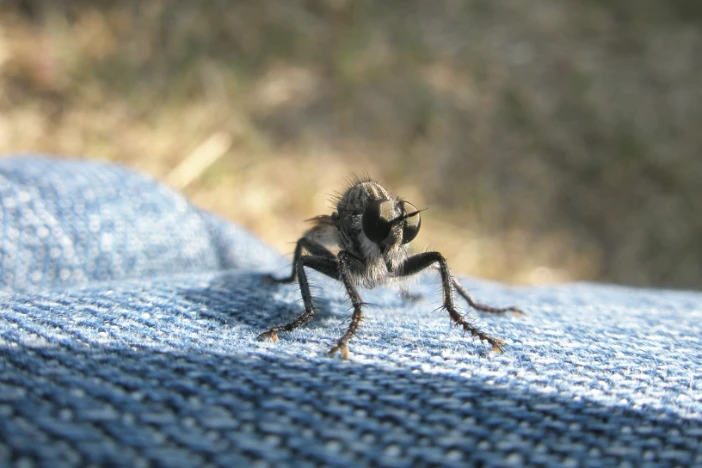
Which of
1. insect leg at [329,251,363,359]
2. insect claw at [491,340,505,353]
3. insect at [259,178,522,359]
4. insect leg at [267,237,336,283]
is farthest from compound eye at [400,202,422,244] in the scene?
insect claw at [491,340,505,353]

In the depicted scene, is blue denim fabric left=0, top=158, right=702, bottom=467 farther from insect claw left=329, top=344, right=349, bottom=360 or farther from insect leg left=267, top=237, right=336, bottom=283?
insect leg left=267, top=237, right=336, bottom=283

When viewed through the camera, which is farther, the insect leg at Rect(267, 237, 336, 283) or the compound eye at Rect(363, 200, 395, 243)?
the insect leg at Rect(267, 237, 336, 283)

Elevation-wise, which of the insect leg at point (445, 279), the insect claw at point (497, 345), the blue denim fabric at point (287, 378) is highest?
the insect leg at point (445, 279)

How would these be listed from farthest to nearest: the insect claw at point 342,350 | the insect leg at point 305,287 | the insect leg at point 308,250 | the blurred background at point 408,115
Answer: the blurred background at point 408,115, the insect leg at point 308,250, the insect leg at point 305,287, the insect claw at point 342,350

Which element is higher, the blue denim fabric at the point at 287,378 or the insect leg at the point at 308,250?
the insect leg at the point at 308,250

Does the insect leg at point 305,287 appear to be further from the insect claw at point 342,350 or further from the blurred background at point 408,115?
the blurred background at point 408,115

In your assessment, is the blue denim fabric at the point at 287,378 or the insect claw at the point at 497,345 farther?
the insect claw at the point at 497,345

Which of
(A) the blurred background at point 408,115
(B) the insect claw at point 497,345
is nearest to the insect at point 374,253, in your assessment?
(B) the insect claw at point 497,345
